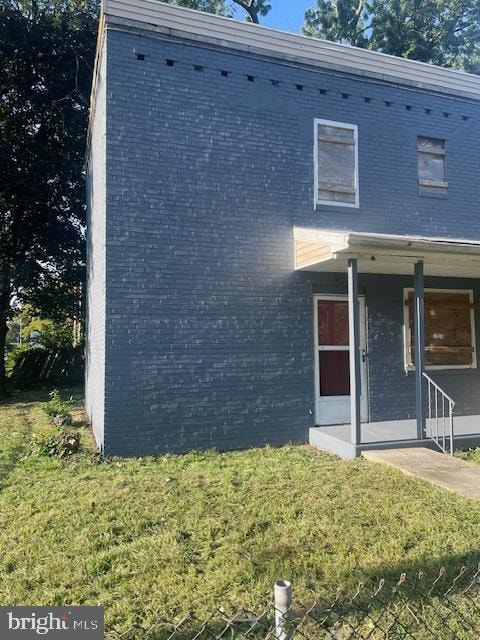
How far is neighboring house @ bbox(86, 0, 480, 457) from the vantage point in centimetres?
653

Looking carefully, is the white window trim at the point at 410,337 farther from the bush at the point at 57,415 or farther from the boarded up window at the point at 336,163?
the bush at the point at 57,415

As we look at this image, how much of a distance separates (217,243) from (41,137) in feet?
31.9

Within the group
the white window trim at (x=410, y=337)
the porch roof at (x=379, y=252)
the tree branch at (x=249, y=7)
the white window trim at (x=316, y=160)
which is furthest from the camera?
the tree branch at (x=249, y=7)

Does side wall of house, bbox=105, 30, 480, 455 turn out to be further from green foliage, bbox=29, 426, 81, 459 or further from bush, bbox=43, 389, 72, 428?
bush, bbox=43, 389, 72, 428

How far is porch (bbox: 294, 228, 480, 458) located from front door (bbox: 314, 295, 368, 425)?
2 centimetres

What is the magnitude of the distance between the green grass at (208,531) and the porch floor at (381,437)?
0.40 meters

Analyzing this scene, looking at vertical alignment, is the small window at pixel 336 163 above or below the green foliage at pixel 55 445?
above

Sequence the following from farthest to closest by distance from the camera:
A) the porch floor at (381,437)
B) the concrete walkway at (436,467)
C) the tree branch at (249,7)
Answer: the tree branch at (249,7)
the porch floor at (381,437)
the concrete walkway at (436,467)

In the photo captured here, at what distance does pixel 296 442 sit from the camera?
7211mm

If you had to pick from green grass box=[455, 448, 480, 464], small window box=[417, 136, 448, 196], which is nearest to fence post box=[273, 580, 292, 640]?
green grass box=[455, 448, 480, 464]

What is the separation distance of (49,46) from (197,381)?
38.3ft

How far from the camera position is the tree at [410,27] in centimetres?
1809

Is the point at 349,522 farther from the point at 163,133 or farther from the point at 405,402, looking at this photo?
the point at 163,133

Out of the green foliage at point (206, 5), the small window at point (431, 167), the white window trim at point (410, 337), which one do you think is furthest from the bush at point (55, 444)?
the green foliage at point (206, 5)
